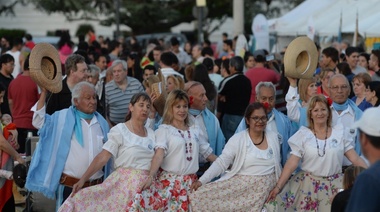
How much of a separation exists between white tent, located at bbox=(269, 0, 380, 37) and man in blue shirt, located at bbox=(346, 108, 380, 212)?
14667mm

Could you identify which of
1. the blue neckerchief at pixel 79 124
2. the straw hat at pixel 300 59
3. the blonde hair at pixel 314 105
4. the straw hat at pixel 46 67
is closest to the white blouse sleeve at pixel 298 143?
the blonde hair at pixel 314 105

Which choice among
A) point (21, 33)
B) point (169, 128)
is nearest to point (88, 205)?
point (169, 128)

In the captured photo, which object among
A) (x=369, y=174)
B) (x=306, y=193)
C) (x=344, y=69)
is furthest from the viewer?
(x=344, y=69)

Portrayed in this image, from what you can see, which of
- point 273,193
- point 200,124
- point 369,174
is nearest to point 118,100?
point 200,124

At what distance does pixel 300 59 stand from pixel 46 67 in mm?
2539

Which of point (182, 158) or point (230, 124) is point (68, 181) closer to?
point (182, 158)

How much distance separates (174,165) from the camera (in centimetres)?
923

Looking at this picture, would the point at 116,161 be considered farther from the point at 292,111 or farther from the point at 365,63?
the point at 365,63

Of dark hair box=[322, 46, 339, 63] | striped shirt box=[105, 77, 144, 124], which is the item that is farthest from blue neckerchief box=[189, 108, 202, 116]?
dark hair box=[322, 46, 339, 63]

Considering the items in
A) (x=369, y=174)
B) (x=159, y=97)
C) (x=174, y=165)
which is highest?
(x=369, y=174)

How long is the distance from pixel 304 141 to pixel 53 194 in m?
2.41

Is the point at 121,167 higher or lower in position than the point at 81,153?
lower

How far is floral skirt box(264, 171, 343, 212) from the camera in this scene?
30.2 ft

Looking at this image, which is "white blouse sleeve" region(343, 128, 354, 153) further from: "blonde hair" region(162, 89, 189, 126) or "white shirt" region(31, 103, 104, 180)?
"white shirt" region(31, 103, 104, 180)
